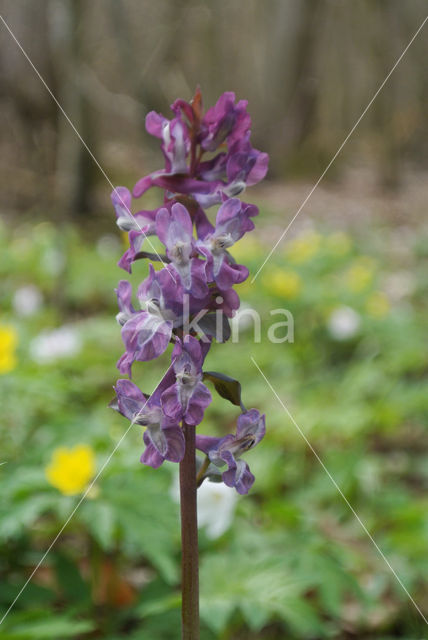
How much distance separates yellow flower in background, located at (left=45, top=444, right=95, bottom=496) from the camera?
70.2 inches

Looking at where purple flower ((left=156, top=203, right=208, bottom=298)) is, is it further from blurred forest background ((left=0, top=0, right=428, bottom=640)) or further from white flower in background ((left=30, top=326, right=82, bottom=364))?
white flower in background ((left=30, top=326, right=82, bottom=364))

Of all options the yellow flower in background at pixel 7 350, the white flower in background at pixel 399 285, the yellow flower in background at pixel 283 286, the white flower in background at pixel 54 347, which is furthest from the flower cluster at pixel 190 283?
the white flower in background at pixel 399 285

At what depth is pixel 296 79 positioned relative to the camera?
13.8 m

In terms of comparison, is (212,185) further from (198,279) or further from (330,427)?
(330,427)

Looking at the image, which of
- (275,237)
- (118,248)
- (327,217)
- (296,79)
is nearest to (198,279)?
(118,248)

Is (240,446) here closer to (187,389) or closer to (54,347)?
(187,389)

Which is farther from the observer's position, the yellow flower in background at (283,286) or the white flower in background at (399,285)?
the white flower in background at (399,285)

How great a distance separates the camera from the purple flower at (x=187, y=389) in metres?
1.03

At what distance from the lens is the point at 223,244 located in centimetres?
108

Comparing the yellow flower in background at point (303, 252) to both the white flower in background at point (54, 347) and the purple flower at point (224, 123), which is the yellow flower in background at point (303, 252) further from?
the purple flower at point (224, 123)

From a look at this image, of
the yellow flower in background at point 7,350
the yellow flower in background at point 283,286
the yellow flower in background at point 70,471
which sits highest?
the yellow flower in background at point 7,350

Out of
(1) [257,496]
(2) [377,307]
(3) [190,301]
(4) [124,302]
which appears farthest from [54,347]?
(2) [377,307]

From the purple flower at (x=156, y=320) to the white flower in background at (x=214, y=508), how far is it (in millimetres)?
1082

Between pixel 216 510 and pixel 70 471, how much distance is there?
0.54 m
